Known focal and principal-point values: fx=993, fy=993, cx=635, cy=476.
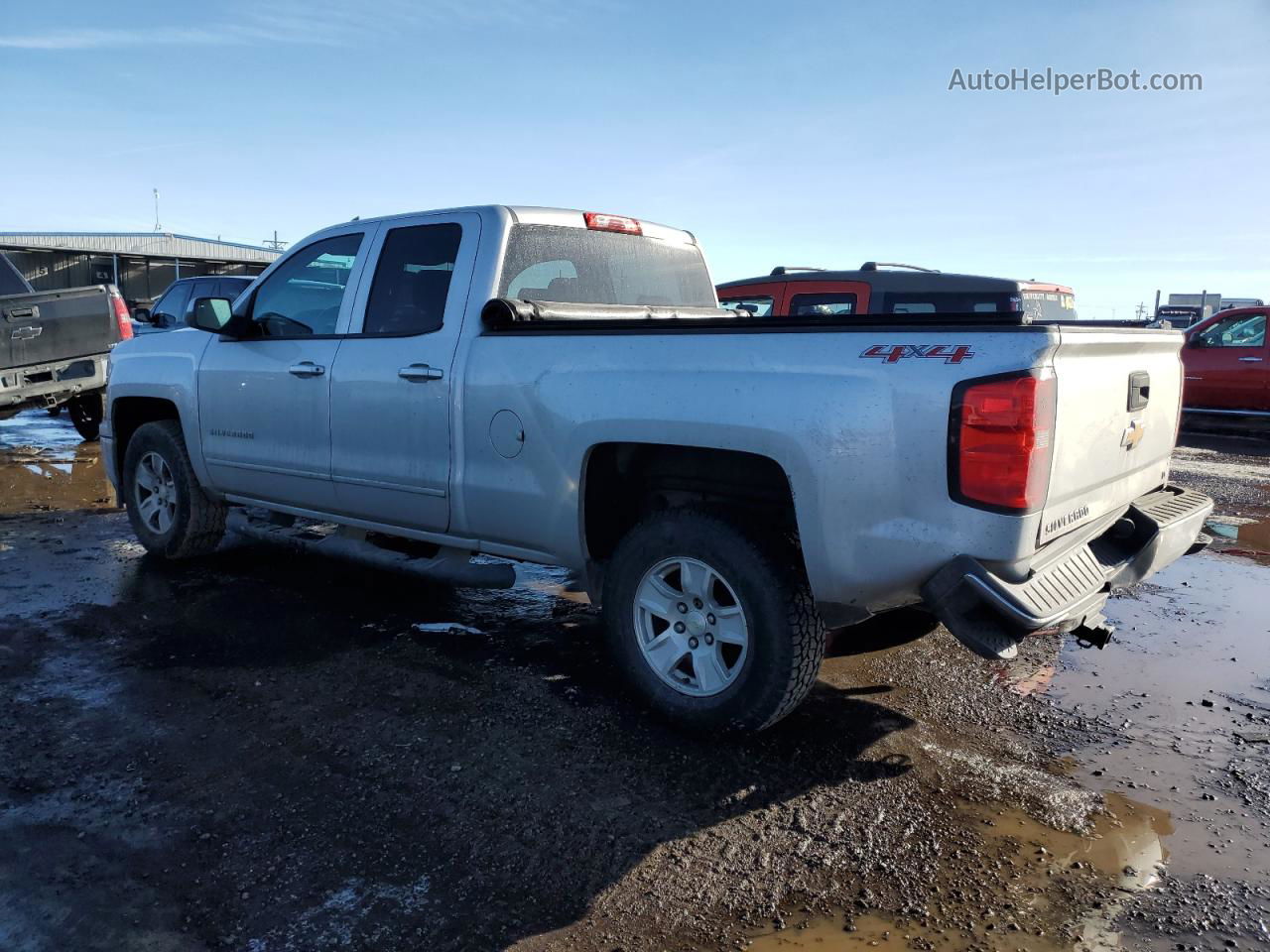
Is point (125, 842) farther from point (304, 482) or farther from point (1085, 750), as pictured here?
point (1085, 750)

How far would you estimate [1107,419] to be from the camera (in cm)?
346

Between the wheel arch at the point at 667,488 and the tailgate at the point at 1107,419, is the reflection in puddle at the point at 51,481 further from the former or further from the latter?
the tailgate at the point at 1107,419

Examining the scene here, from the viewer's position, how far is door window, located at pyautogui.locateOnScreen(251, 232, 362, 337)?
515cm

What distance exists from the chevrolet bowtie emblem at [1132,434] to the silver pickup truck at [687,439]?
14mm

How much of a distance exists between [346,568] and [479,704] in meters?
2.55

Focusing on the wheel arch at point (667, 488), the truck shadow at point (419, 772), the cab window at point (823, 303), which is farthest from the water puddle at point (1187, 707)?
the cab window at point (823, 303)

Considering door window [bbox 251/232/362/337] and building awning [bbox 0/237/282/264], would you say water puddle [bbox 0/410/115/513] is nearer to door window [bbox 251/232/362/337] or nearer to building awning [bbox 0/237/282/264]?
door window [bbox 251/232/362/337]

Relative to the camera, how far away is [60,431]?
13.5 m

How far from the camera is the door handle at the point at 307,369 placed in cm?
502

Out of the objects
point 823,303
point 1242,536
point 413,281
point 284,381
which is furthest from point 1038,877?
point 823,303

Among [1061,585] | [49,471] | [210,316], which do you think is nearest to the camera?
[1061,585]

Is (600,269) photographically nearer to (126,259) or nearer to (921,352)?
(921,352)

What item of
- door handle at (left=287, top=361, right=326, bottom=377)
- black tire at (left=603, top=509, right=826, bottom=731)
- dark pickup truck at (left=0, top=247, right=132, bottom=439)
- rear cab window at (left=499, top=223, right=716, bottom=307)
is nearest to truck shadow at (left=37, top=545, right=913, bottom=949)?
black tire at (left=603, top=509, right=826, bottom=731)

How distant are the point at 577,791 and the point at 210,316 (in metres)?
3.57
